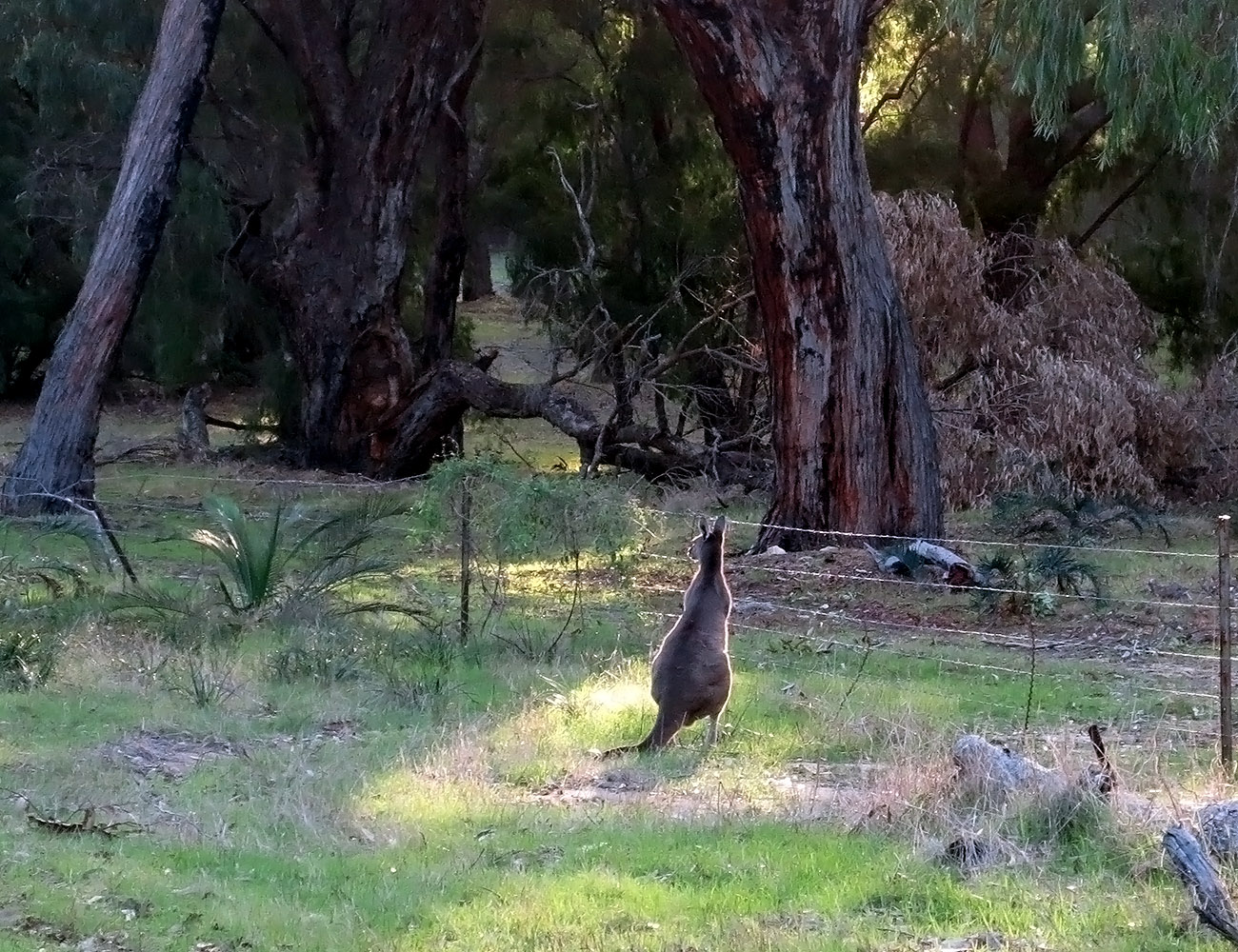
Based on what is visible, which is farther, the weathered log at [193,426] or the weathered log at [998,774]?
the weathered log at [193,426]

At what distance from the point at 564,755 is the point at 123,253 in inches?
481

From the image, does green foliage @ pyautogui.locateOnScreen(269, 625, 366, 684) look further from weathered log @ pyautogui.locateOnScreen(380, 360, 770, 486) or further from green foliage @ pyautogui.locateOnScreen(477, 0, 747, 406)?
green foliage @ pyautogui.locateOnScreen(477, 0, 747, 406)

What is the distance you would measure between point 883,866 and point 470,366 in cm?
1740

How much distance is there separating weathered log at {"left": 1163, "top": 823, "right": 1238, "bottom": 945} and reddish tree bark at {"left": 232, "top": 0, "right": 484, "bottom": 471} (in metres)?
18.4

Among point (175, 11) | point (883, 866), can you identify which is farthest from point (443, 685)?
point (175, 11)

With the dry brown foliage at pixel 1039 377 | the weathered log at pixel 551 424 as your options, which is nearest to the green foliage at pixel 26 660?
the weathered log at pixel 551 424

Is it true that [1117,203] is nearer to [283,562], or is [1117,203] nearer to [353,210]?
[353,210]

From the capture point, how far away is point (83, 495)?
17.9 metres

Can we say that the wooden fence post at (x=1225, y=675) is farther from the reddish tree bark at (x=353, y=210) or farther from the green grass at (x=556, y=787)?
the reddish tree bark at (x=353, y=210)

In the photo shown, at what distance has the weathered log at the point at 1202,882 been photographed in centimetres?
536

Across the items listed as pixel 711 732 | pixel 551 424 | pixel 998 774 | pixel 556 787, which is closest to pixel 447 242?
pixel 551 424

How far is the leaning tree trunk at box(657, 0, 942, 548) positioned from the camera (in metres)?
14.8

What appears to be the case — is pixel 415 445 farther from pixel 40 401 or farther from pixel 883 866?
pixel 883 866

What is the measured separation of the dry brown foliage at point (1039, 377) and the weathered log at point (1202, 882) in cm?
1413
